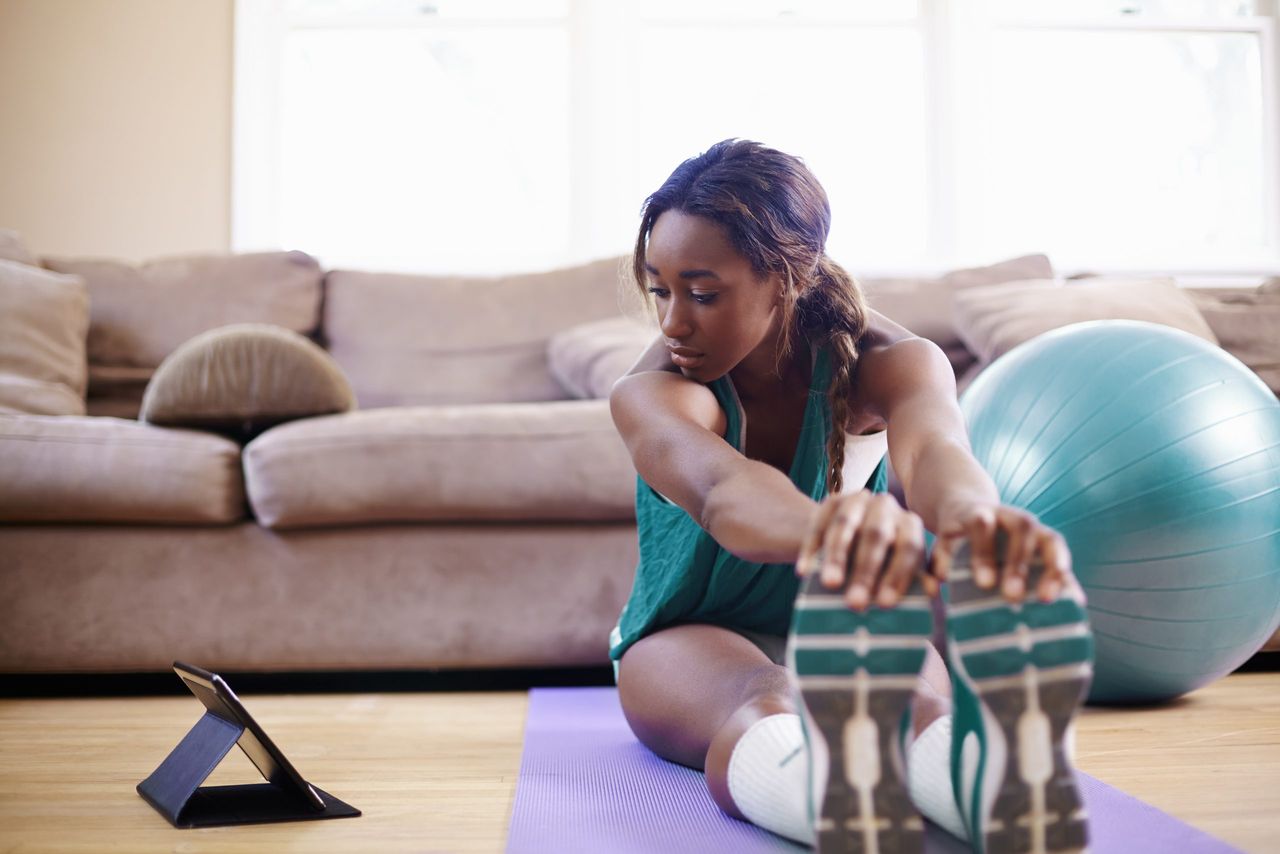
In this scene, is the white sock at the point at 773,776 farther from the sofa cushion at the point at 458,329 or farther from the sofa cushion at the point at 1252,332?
the sofa cushion at the point at 1252,332

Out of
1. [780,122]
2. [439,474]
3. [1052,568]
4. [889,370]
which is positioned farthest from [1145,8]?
[1052,568]

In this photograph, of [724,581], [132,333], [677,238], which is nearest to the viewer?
[677,238]

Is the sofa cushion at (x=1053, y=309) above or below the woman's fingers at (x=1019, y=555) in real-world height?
above

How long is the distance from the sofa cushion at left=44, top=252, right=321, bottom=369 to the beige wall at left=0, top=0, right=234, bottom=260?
75 cm

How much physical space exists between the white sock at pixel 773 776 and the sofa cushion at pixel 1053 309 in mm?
1552

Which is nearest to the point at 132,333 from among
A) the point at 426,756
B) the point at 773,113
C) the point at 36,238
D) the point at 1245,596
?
the point at 36,238

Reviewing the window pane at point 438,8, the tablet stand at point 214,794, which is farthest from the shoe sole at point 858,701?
the window pane at point 438,8

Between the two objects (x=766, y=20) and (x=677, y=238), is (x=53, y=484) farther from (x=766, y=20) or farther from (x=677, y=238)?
(x=766, y=20)

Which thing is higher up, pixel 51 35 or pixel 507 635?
pixel 51 35

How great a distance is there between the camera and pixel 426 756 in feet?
5.00

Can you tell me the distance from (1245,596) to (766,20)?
9.36 ft

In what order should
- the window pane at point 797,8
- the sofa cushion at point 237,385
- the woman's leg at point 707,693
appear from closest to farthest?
the woman's leg at point 707,693
the sofa cushion at point 237,385
the window pane at point 797,8

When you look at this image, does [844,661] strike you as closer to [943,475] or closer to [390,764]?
[943,475]

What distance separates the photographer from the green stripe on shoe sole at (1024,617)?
0.78 m
